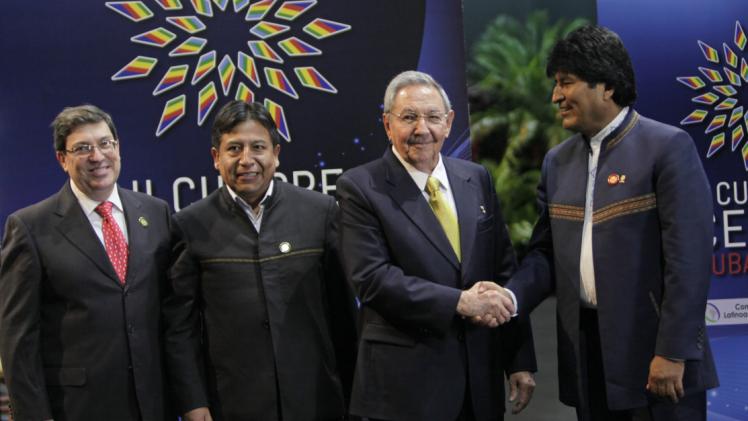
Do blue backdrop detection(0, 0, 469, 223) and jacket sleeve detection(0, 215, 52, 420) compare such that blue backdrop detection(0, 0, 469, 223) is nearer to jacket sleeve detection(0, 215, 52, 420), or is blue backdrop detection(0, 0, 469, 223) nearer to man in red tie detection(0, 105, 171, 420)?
man in red tie detection(0, 105, 171, 420)

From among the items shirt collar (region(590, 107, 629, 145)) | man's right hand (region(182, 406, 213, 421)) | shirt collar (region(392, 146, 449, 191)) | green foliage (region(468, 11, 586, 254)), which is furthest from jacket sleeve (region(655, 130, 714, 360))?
green foliage (region(468, 11, 586, 254))

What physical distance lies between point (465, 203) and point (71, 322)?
1.43 m

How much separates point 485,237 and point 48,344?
1.57 metres

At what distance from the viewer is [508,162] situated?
616 inches

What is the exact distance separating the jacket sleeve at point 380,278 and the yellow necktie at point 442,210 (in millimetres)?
200

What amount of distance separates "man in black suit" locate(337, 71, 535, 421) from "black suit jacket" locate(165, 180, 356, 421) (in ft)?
0.62

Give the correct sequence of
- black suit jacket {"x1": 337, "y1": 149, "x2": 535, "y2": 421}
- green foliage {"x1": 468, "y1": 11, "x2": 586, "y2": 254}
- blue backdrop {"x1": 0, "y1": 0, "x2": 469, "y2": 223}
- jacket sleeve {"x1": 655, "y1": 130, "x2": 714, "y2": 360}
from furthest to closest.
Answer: green foliage {"x1": 468, "y1": 11, "x2": 586, "y2": 254}, blue backdrop {"x1": 0, "y1": 0, "x2": 469, "y2": 223}, black suit jacket {"x1": 337, "y1": 149, "x2": 535, "y2": 421}, jacket sleeve {"x1": 655, "y1": 130, "x2": 714, "y2": 360}

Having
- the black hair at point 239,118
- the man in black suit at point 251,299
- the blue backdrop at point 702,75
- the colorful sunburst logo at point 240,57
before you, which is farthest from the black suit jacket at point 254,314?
the blue backdrop at point 702,75

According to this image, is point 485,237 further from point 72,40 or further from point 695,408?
point 72,40

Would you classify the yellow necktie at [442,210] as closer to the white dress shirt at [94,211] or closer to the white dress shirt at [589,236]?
the white dress shirt at [589,236]

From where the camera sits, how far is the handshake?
2691mm

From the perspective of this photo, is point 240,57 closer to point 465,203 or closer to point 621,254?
point 465,203

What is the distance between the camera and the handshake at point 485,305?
269 centimetres

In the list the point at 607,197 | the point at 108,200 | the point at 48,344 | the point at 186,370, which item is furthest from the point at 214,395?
the point at 607,197
